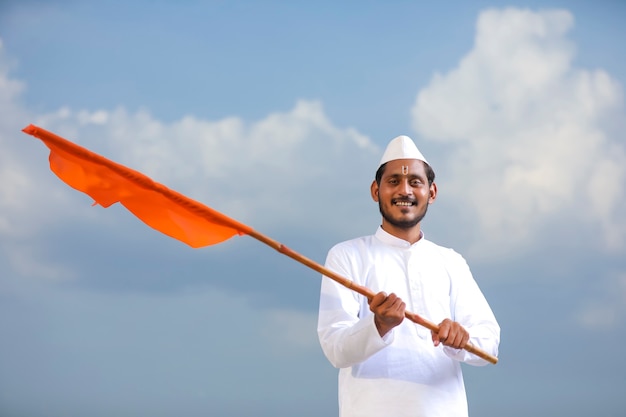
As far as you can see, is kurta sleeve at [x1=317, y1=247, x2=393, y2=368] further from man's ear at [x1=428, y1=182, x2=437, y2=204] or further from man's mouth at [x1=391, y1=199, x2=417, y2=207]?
man's ear at [x1=428, y1=182, x2=437, y2=204]

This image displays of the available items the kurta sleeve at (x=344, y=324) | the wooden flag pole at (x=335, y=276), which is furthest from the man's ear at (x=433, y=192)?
→ the wooden flag pole at (x=335, y=276)

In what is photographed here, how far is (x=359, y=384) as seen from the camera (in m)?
3.56

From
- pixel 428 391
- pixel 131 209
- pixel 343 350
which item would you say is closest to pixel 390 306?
pixel 343 350

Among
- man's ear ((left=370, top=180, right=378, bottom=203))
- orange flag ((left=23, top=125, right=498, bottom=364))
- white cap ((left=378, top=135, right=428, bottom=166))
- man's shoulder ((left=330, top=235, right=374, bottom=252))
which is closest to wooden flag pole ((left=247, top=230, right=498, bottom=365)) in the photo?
orange flag ((left=23, top=125, right=498, bottom=364))

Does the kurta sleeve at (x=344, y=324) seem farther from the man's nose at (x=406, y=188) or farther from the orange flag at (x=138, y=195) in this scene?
the orange flag at (x=138, y=195)

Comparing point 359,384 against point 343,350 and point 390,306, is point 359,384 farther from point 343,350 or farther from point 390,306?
point 390,306

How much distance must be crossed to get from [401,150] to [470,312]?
2.82ft

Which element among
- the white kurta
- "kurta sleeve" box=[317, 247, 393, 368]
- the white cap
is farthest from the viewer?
the white cap

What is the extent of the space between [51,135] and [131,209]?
48cm

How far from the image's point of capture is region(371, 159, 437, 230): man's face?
3.83 m

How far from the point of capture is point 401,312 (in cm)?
321

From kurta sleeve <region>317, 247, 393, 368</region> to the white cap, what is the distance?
1.77 feet

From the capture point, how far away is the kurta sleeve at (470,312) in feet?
11.8

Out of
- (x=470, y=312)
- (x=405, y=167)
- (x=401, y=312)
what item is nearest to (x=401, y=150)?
(x=405, y=167)
